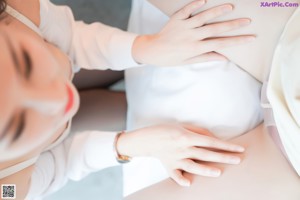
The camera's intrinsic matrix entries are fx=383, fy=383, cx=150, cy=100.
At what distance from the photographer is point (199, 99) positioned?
1.99ft

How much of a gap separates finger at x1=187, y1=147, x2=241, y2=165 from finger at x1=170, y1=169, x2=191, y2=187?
0.03 meters

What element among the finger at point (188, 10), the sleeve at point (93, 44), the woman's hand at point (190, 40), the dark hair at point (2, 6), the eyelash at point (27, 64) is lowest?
the sleeve at point (93, 44)

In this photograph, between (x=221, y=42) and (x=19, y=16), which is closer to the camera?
(x=19, y=16)

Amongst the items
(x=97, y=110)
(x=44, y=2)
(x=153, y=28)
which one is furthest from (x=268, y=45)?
(x=97, y=110)

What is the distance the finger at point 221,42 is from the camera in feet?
1.79

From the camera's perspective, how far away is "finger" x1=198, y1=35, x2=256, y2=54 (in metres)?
0.54

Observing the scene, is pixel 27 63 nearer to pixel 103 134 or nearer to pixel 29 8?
pixel 29 8

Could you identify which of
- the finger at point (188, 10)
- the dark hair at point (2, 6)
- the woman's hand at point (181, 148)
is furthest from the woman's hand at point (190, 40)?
the dark hair at point (2, 6)

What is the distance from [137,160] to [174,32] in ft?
0.79

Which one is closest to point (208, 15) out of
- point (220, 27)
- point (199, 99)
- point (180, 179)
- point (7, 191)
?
point (220, 27)

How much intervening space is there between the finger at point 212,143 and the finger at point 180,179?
48mm

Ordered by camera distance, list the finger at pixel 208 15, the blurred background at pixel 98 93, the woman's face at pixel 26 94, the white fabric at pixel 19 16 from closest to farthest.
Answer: the woman's face at pixel 26 94 < the white fabric at pixel 19 16 < the finger at pixel 208 15 < the blurred background at pixel 98 93

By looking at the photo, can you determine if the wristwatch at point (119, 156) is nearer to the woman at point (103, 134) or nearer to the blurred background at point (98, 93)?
the woman at point (103, 134)

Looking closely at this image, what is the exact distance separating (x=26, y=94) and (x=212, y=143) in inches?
13.2
